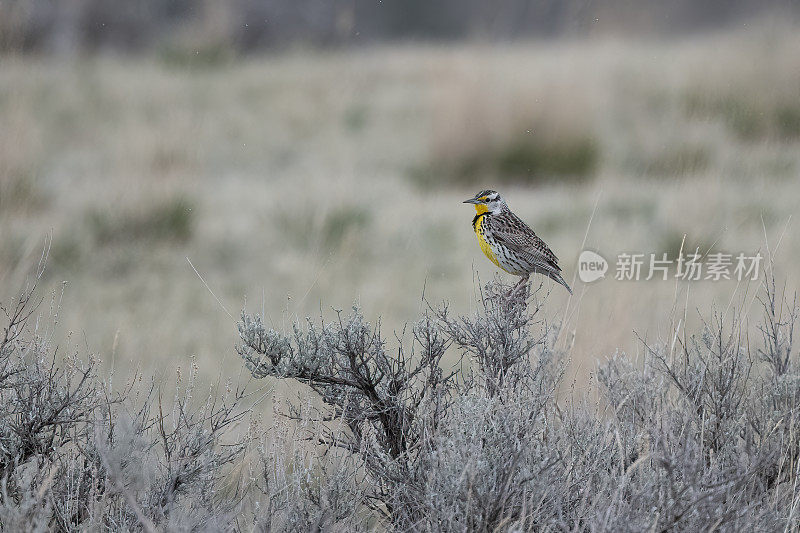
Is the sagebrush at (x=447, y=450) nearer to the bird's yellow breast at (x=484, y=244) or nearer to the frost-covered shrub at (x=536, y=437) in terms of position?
the frost-covered shrub at (x=536, y=437)

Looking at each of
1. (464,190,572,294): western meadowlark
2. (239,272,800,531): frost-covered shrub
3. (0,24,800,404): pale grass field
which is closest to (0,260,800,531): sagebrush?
(239,272,800,531): frost-covered shrub

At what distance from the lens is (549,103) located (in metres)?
8.70

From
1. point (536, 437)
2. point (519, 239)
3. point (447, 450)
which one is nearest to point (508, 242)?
point (519, 239)

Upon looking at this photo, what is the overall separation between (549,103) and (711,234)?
2742mm

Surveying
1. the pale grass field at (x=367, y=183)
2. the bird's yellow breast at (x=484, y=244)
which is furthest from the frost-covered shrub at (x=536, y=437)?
the pale grass field at (x=367, y=183)

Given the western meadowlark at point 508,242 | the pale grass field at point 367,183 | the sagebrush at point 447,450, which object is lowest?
the sagebrush at point 447,450

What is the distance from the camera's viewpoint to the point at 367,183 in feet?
26.9

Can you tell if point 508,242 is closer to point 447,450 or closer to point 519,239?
point 519,239

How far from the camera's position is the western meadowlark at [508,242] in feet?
9.12

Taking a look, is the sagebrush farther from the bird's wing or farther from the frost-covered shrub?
the bird's wing

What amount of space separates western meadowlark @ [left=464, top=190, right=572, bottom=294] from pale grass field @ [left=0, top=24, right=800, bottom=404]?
82cm

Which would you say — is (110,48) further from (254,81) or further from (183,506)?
(183,506)

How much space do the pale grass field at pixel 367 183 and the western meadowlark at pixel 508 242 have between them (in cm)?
82

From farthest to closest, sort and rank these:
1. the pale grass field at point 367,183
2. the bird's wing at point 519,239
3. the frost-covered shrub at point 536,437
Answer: the pale grass field at point 367,183 < the bird's wing at point 519,239 < the frost-covered shrub at point 536,437
